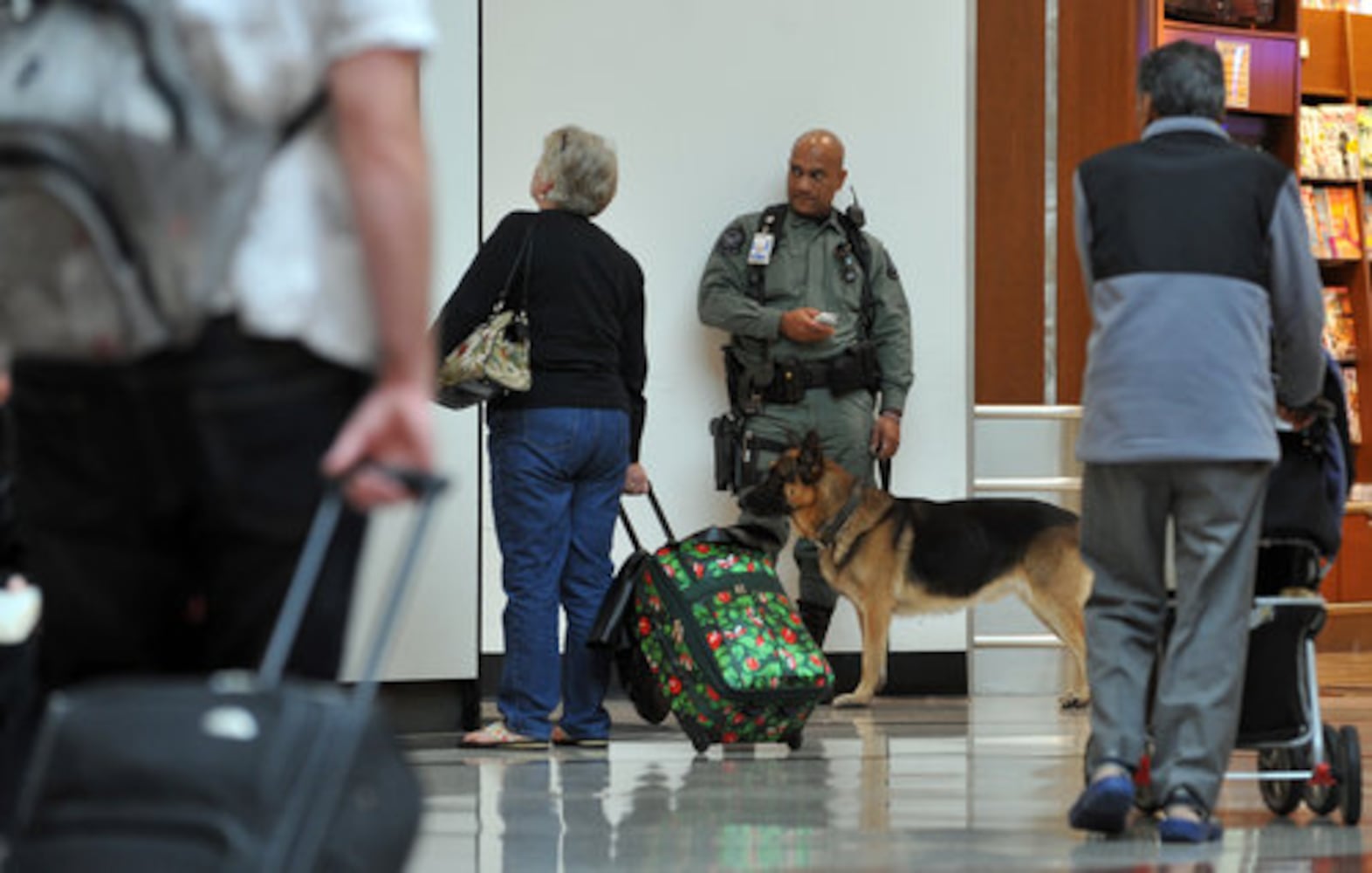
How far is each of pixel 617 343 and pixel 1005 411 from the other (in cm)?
292

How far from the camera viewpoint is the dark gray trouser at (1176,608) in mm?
4750

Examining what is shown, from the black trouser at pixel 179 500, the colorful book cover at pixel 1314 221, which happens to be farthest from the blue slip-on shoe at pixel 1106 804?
the colorful book cover at pixel 1314 221

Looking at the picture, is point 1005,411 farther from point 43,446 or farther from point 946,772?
point 43,446

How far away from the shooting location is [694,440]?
8867mm

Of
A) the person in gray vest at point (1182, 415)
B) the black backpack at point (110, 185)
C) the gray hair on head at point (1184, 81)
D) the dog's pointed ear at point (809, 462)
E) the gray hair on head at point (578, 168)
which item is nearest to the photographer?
the black backpack at point (110, 185)

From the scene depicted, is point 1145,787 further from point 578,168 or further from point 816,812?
point 578,168

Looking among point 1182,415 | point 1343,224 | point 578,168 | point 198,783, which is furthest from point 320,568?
point 1343,224

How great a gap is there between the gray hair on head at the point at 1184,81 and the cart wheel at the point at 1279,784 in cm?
133

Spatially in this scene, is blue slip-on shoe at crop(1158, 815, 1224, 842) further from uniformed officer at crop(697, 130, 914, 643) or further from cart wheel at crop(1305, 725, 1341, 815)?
uniformed officer at crop(697, 130, 914, 643)

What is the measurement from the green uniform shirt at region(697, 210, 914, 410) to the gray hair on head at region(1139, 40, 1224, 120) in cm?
364

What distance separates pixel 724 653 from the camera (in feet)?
21.6

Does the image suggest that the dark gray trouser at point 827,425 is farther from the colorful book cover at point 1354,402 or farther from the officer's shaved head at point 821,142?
the colorful book cover at point 1354,402

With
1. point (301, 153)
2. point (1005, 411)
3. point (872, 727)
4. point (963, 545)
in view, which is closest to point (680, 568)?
point (872, 727)

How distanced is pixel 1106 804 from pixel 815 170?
421cm
